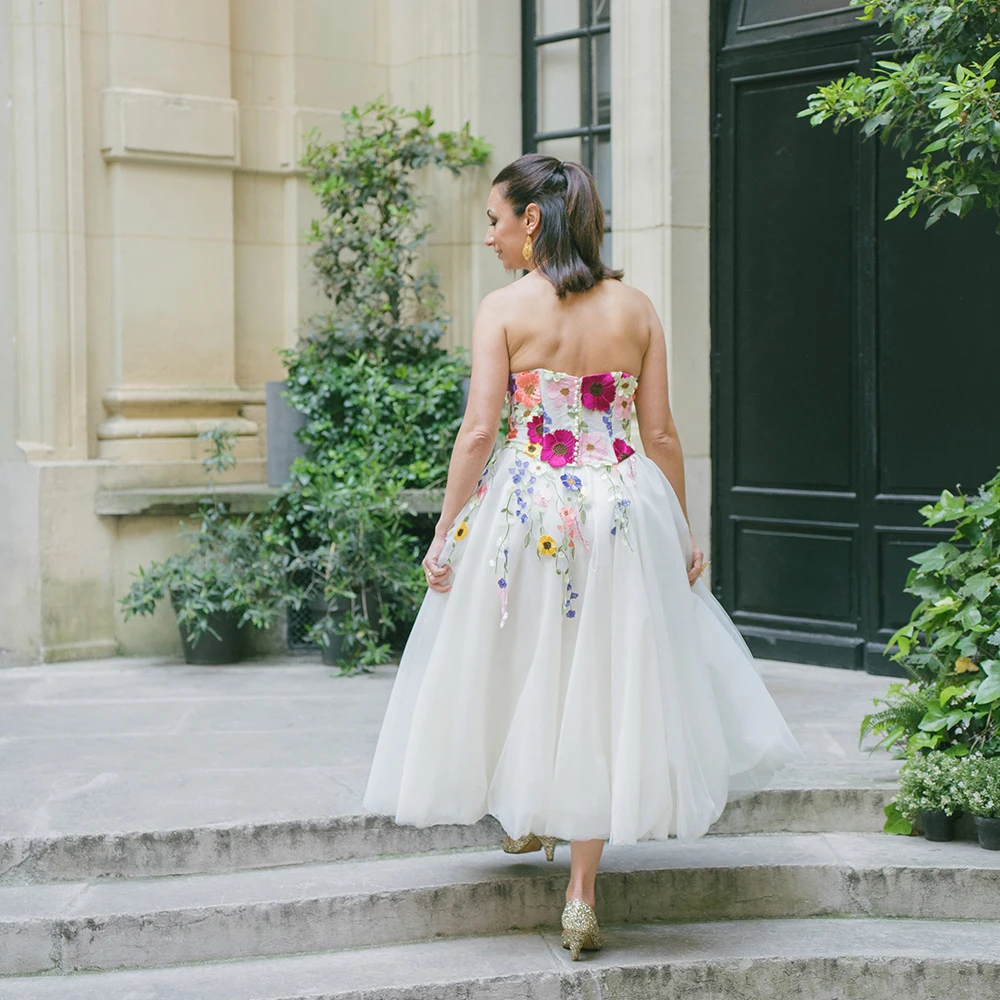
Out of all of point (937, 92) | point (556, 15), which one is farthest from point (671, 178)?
point (937, 92)

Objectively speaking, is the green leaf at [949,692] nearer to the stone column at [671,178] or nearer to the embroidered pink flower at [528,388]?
the embroidered pink flower at [528,388]

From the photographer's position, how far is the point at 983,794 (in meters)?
4.64

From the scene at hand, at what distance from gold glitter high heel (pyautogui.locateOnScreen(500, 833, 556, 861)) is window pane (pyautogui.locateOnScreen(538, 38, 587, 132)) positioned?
4505 millimetres

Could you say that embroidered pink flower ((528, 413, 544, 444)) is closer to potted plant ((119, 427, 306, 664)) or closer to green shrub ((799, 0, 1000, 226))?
green shrub ((799, 0, 1000, 226))

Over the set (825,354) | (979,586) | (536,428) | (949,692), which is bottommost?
(949,692)

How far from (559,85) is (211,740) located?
407 centimetres

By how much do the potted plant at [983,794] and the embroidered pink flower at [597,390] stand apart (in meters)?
1.63

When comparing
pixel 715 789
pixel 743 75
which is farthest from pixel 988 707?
pixel 743 75

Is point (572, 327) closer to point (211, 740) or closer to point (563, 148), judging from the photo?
point (211, 740)

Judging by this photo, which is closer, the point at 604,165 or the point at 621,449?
the point at 621,449

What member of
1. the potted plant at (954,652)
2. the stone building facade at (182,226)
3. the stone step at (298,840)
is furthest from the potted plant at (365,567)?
the potted plant at (954,652)

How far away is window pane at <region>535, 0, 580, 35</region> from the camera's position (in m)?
8.00

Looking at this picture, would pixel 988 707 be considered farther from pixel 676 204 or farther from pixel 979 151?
pixel 676 204

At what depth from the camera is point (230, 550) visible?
745 centimetres
